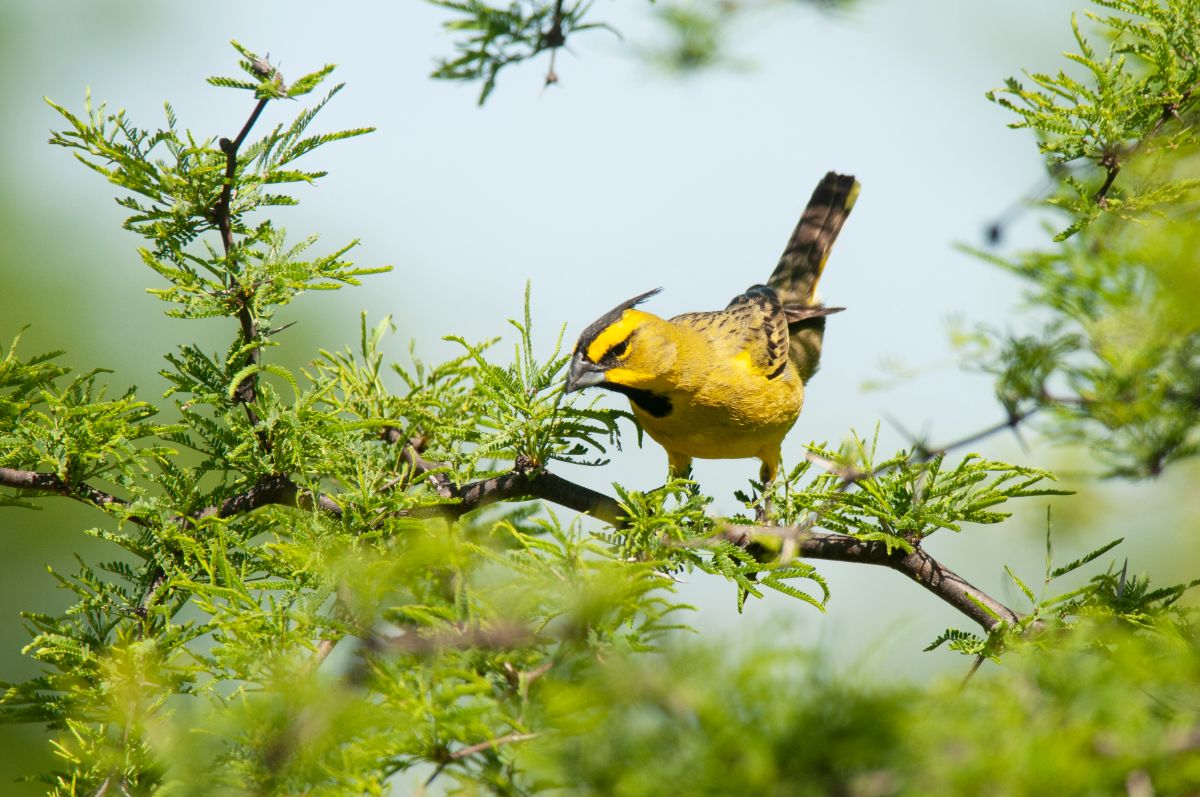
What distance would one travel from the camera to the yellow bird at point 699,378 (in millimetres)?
4452

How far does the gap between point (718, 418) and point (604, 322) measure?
77cm

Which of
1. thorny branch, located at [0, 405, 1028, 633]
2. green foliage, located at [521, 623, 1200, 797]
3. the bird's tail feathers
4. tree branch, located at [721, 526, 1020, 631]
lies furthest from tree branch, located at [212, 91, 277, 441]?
the bird's tail feathers

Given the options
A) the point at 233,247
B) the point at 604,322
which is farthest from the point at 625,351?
the point at 233,247

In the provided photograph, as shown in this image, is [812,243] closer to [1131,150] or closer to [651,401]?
[651,401]

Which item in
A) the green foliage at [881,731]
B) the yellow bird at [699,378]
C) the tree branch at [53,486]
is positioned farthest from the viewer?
the yellow bird at [699,378]

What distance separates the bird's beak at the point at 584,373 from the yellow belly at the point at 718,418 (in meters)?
0.47

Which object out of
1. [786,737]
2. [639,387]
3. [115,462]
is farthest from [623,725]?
[639,387]

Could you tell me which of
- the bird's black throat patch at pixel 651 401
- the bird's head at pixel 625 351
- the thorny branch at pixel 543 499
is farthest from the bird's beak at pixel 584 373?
the thorny branch at pixel 543 499

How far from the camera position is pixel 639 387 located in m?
4.63

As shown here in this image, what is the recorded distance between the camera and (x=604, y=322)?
4383 mm

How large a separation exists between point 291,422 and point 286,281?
43 centimetres

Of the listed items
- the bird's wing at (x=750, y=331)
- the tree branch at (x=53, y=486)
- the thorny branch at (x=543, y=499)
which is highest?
A: the bird's wing at (x=750, y=331)

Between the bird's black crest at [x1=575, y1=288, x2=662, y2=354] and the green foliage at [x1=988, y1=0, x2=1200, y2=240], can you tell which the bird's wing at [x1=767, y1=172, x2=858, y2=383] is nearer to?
the bird's black crest at [x1=575, y1=288, x2=662, y2=354]

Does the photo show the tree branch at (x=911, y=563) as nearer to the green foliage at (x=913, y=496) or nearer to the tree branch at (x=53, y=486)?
the green foliage at (x=913, y=496)
